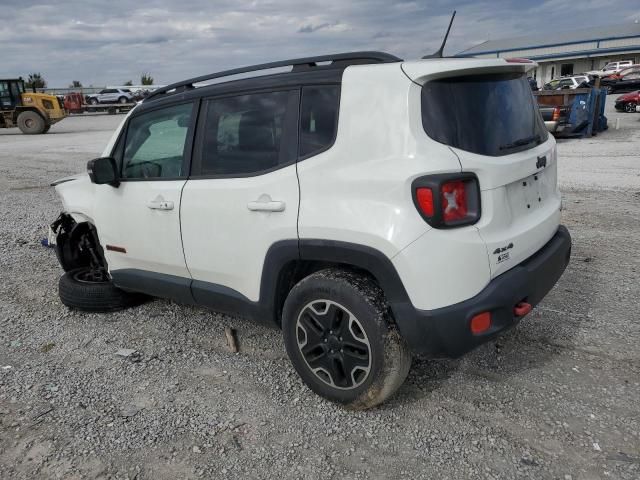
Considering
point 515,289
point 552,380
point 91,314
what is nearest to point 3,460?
point 91,314

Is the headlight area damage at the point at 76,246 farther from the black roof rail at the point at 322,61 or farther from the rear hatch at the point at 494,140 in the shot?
the rear hatch at the point at 494,140

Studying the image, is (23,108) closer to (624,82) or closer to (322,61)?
(322,61)

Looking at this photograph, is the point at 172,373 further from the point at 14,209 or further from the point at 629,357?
the point at 14,209

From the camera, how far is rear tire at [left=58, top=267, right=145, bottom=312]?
4436 millimetres

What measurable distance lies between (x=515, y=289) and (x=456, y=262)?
0.41 meters

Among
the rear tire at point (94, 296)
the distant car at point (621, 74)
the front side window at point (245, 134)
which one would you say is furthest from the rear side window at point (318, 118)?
the distant car at point (621, 74)

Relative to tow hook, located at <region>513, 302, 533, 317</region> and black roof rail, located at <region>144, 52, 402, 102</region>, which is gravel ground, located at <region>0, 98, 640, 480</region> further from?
black roof rail, located at <region>144, 52, 402, 102</region>

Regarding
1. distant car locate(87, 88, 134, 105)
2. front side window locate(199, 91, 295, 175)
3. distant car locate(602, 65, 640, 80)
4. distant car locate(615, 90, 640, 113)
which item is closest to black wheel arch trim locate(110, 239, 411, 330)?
front side window locate(199, 91, 295, 175)

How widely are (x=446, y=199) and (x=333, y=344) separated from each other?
3.31ft

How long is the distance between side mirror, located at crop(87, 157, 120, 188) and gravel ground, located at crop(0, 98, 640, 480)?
1.21 meters

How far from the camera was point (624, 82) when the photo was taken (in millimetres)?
34344

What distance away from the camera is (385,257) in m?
2.52

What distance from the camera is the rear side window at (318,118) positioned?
9.20 feet

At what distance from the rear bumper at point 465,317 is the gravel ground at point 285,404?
21.0 inches
